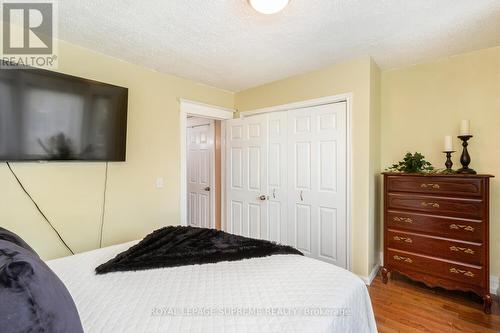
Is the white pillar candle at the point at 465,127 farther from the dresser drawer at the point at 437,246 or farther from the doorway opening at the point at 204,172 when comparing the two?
the doorway opening at the point at 204,172

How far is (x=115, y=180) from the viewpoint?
2555 mm

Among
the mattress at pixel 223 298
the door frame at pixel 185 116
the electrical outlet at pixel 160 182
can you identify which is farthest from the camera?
the door frame at pixel 185 116

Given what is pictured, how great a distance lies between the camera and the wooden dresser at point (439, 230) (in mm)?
2121

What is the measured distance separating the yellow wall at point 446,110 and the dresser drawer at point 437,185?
49 cm

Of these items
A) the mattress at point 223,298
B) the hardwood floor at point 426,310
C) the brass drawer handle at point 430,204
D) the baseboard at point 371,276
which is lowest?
the hardwood floor at point 426,310

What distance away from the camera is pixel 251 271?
57.7 inches

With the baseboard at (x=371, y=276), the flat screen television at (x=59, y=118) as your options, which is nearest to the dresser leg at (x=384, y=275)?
the baseboard at (x=371, y=276)

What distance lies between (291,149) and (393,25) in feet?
5.12

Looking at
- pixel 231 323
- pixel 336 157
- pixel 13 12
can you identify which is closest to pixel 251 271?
pixel 231 323

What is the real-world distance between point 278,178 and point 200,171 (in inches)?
60.0

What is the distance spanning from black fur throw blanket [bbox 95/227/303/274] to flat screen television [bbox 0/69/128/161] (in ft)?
3.34

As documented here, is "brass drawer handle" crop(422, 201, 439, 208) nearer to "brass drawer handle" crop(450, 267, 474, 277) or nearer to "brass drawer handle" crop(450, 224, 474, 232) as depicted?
"brass drawer handle" crop(450, 224, 474, 232)

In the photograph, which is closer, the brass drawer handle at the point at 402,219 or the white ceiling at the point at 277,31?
the white ceiling at the point at 277,31

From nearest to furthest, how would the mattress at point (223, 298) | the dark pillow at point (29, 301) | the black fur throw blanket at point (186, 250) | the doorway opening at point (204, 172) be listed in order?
1. the dark pillow at point (29, 301)
2. the mattress at point (223, 298)
3. the black fur throw blanket at point (186, 250)
4. the doorway opening at point (204, 172)
